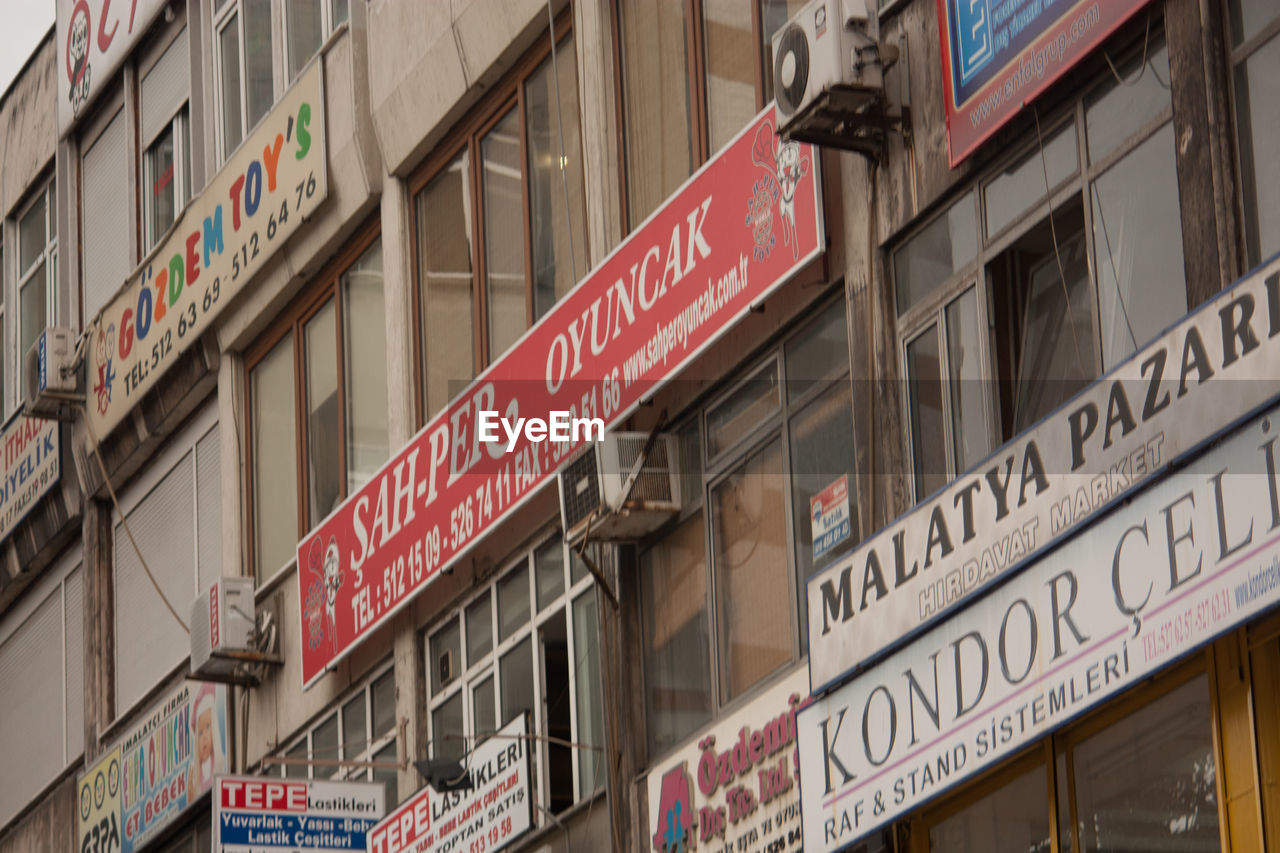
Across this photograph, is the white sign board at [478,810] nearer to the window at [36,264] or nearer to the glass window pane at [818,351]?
the glass window pane at [818,351]

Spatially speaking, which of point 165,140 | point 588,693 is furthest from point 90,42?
point 588,693

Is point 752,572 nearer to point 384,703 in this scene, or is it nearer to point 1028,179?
point 1028,179

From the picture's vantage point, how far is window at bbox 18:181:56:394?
30.7m

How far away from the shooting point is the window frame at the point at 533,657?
18.1m

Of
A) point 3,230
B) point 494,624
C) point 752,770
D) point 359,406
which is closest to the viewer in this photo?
point 752,770

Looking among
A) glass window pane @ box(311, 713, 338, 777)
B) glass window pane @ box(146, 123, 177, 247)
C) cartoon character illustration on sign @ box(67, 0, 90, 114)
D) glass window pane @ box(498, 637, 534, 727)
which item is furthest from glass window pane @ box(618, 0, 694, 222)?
cartoon character illustration on sign @ box(67, 0, 90, 114)

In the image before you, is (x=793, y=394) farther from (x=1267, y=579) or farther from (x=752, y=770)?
(x=1267, y=579)

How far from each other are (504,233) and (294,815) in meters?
5.12

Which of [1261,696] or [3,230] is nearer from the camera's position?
[1261,696]

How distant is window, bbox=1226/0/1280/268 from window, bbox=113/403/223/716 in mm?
14909

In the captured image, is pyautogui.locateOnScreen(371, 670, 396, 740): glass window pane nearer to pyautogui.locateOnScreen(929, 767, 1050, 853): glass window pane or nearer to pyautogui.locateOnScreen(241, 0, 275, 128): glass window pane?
pyautogui.locateOnScreen(241, 0, 275, 128): glass window pane

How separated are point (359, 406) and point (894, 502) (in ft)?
29.4

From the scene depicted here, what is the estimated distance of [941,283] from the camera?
47.0ft

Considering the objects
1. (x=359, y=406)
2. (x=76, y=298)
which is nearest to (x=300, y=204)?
(x=359, y=406)
